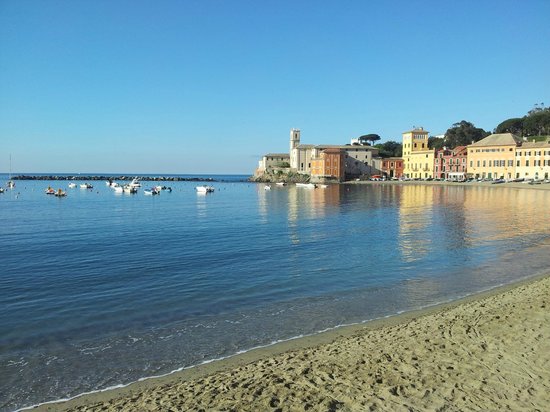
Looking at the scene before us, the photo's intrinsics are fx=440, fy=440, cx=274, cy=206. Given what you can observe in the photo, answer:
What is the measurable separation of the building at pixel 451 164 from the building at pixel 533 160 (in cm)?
1617

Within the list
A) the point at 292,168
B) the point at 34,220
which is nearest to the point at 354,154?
the point at 292,168

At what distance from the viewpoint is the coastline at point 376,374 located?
7363mm

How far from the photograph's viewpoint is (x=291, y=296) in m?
15.2

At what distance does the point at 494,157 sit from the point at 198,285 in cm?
11674

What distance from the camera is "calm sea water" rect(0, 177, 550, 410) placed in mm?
10180

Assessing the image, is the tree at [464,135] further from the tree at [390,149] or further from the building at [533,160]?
the building at [533,160]

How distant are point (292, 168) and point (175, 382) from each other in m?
153

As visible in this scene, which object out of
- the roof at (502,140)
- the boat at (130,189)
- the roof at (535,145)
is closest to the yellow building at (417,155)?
the roof at (502,140)

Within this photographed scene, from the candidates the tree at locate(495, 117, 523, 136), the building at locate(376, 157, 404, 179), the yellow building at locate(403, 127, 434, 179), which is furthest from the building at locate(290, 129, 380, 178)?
the tree at locate(495, 117, 523, 136)

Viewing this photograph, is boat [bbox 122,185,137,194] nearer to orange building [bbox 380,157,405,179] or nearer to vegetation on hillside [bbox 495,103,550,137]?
orange building [bbox 380,157,405,179]

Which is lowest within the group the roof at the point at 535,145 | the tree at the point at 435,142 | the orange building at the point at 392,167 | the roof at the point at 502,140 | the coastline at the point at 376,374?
the coastline at the point at 376,374

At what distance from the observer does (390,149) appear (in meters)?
176

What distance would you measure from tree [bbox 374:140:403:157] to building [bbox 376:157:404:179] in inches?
543

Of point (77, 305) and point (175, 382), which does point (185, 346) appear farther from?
point (77, 305)
